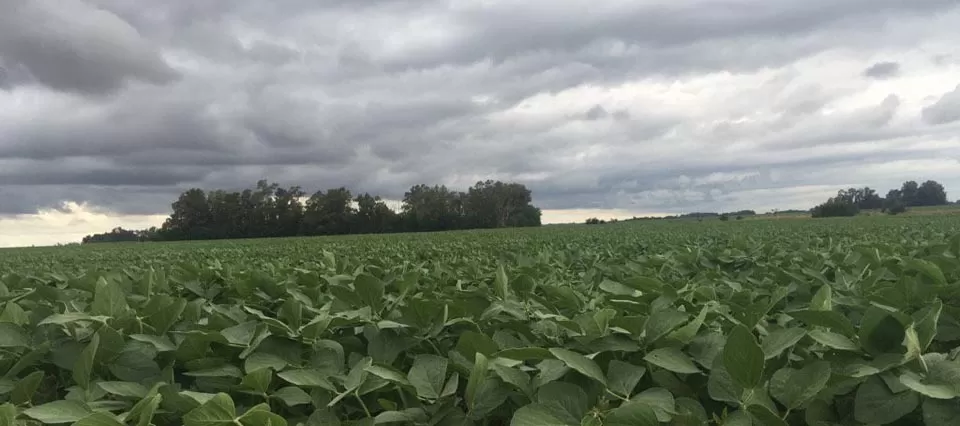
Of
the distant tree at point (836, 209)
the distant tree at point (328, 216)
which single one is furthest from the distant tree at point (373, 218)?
the distant tree at point (836, 209)

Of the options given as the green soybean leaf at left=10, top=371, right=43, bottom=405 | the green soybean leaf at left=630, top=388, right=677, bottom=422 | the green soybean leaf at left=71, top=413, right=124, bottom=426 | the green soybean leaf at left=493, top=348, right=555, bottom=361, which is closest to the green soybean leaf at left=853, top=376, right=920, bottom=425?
the green soybean leaf at left=630, top=388, right=677, bottom=422

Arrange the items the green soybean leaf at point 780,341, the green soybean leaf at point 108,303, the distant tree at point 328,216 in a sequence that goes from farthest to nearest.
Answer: the distant tree at point 328,216, the green soybean leaf at point 108,303, the green soybean leaf at point 780,341

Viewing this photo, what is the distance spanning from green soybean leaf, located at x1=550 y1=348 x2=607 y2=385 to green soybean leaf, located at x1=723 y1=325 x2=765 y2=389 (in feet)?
0.78

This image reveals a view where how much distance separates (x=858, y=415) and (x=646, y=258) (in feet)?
10.1

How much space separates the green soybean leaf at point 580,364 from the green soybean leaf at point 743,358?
24cm

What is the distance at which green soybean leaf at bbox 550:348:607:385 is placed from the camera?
124 centimetres

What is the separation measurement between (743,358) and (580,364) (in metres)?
0.30

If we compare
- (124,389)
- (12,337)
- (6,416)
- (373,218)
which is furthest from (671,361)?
(373,218)

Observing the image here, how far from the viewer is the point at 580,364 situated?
1.27 metres

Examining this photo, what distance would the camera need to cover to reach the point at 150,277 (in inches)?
101

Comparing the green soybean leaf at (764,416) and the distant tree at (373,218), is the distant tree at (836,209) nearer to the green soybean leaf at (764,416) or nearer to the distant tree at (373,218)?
the distant tree at (373,218)

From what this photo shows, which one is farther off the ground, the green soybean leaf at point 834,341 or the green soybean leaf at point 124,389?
the green soybean leaf at point 834,341

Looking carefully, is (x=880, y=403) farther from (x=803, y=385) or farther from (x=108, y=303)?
(x=108, y=303)

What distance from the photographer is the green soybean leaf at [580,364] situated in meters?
1.24
